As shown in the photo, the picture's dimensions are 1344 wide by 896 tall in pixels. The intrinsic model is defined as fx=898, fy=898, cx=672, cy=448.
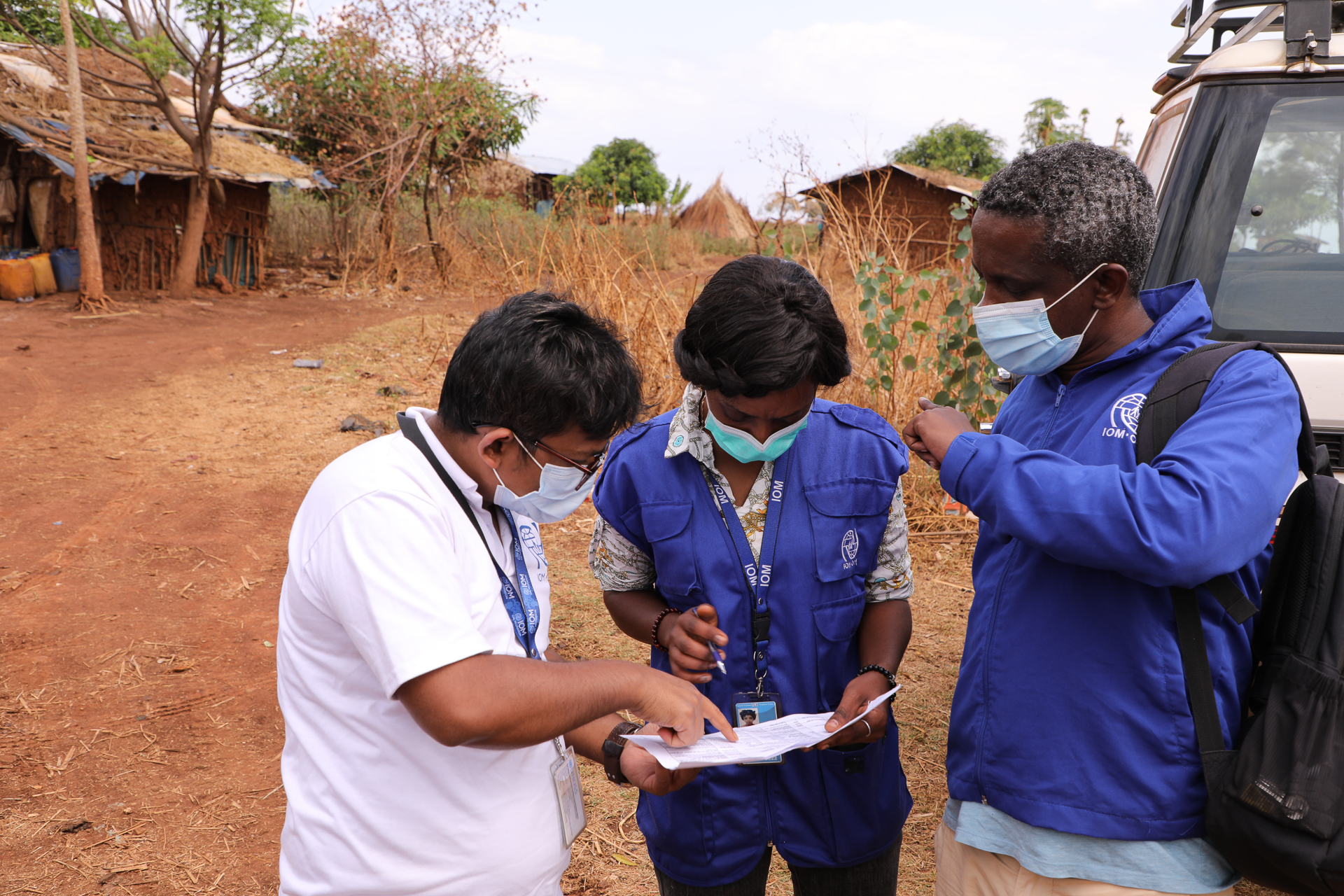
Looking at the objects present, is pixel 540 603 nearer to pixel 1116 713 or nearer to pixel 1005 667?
pixel 1005 667

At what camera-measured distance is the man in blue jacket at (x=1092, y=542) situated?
4.52ft

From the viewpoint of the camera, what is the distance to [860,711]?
71.7 inches

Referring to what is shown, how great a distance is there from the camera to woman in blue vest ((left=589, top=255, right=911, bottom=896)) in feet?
6.10

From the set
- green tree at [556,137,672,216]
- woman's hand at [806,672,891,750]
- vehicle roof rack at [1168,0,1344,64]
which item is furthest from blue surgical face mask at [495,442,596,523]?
green tree at [556,137,672,216]

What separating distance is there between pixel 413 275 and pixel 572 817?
1632 cm

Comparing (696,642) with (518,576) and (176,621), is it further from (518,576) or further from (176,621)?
(176,621)

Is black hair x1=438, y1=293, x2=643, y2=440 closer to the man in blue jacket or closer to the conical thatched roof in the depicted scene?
the man in blue jacket

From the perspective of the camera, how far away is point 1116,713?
1510 millimetres

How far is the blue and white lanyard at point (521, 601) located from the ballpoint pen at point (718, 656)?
0.33 meters

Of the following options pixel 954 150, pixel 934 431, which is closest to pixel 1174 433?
pixel 934 431

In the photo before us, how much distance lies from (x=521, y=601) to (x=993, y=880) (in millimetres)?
1024

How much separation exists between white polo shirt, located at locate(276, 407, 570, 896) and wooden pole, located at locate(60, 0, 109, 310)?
13.1 m

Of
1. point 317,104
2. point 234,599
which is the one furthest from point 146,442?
point 317,104

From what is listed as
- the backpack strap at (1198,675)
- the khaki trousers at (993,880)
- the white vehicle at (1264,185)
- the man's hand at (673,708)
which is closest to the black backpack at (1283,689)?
the backpack strap at (1198,675)
